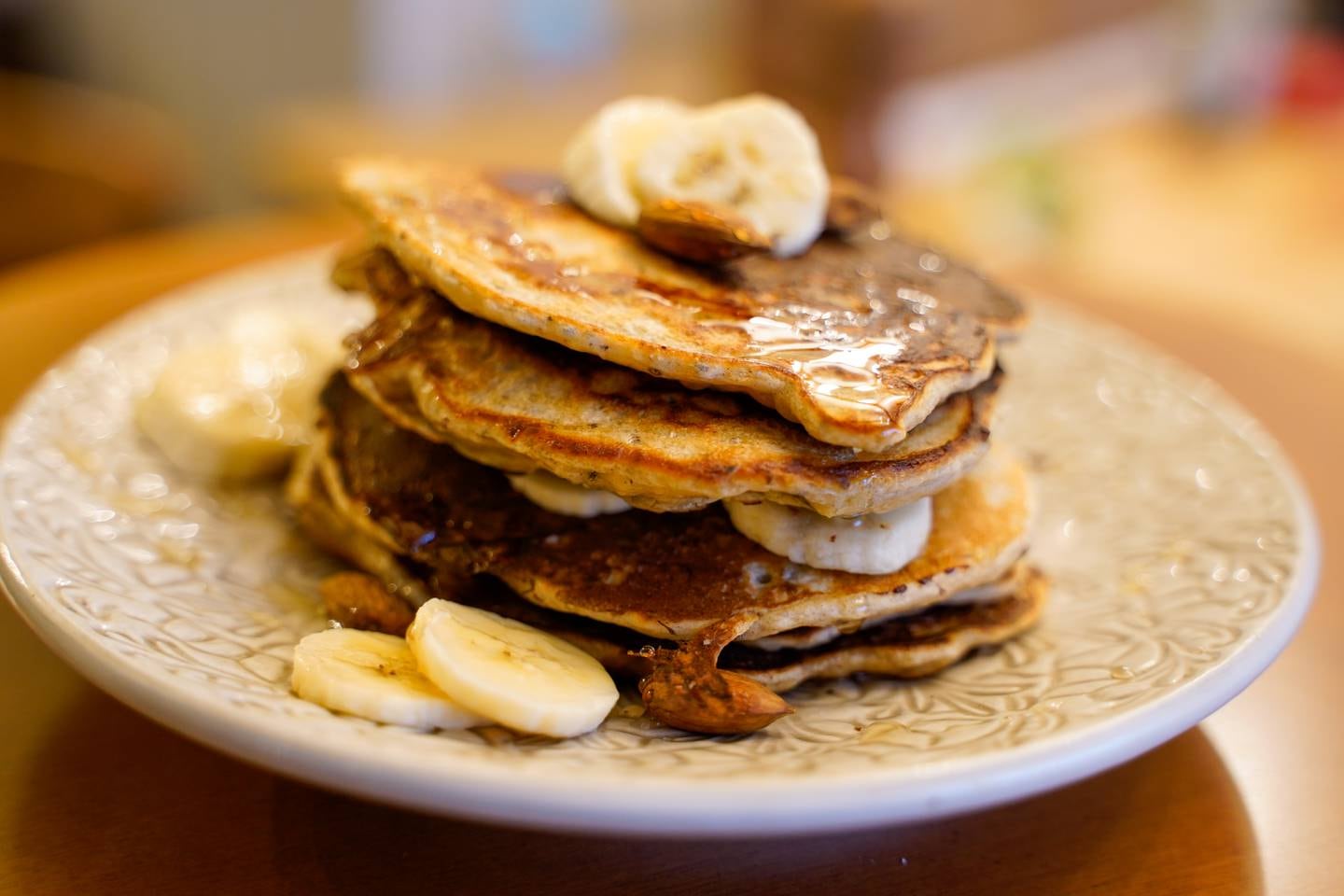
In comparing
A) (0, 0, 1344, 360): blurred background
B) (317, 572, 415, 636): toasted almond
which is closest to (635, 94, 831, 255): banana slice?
(317, 572, 415, 636): toasted almond

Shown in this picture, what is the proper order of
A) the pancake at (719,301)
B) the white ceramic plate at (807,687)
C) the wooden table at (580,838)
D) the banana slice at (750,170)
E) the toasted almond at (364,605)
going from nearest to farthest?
the white ceramic plate at (807,687), the wooden table at (580,838), the pancake at (719,301), the toasted almond at (364,605), the banana slice at (750,170)

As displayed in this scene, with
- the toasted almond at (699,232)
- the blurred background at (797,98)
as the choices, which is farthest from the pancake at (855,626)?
the blurred background at (797,98)

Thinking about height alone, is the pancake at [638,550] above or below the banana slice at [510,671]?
above

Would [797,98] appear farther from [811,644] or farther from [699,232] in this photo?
[811,644]

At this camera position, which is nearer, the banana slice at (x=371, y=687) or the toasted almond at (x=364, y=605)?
the banana slice at (x=371, y=687)

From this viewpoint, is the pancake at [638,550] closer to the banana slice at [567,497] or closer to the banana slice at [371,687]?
the banana slice at [567,497]

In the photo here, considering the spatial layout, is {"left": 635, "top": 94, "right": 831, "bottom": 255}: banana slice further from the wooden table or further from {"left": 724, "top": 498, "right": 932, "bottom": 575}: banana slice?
the wooden table

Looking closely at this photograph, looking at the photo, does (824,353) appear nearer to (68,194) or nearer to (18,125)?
(68,194)
